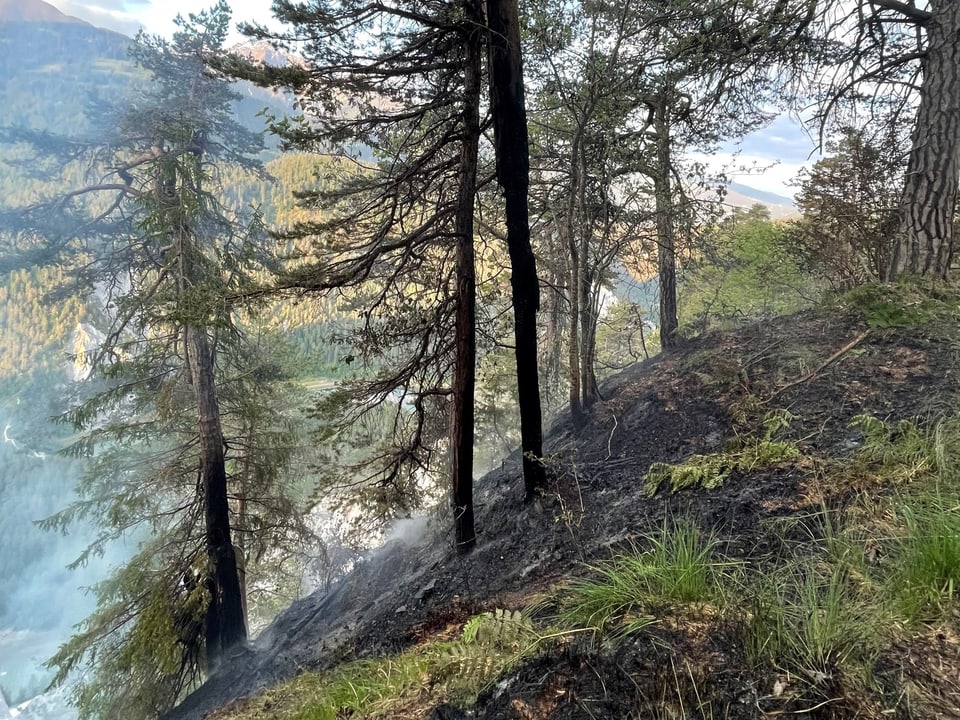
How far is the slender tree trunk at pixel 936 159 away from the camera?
507 centimetres

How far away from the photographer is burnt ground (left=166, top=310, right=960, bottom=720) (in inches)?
66.2

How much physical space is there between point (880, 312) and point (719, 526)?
3851 mm

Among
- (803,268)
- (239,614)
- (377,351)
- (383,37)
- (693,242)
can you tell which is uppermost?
(383,37)

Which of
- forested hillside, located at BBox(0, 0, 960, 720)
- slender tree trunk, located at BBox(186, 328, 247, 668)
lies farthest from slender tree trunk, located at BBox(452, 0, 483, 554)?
slender tree trunk, located at BBox(186, 328, 247, 668)

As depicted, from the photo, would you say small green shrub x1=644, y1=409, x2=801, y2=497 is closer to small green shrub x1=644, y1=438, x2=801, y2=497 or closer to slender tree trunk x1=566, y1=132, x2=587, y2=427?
small green shrub x1=644, y1=438, x2=801, y2=497

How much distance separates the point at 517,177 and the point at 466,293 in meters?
1.29

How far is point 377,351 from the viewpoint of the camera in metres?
5.08

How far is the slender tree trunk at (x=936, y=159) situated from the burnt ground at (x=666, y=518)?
990 mm

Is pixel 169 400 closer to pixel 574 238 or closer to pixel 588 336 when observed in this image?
pixel 588 336

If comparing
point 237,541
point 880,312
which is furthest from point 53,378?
point 880,312

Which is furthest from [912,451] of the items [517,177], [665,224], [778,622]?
[665,224]

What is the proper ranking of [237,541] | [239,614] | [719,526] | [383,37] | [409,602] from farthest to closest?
[237,541], [239,614], [409,602], [383,37], [719,526]

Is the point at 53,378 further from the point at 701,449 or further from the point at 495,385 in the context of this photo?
the point at 701,449

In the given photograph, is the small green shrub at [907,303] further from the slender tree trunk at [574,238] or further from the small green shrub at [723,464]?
the slender tree trunk at [574,238]
